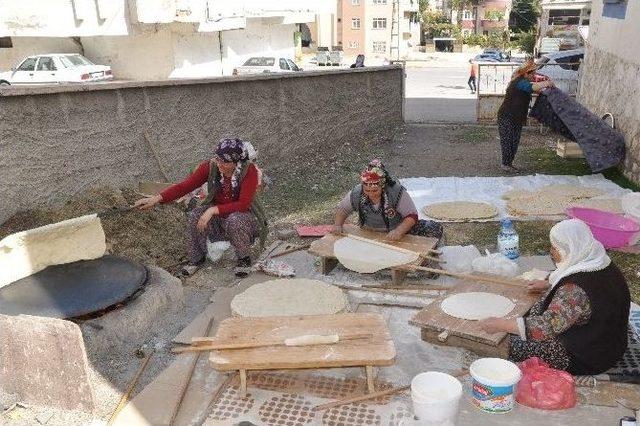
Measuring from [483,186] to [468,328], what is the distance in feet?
16.1

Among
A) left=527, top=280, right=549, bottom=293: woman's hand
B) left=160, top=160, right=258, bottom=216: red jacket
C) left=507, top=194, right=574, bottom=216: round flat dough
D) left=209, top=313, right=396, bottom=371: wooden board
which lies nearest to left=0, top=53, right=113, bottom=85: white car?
left=160, top=160, right=258, bottom=216: red jacket

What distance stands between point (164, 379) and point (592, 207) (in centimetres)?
538

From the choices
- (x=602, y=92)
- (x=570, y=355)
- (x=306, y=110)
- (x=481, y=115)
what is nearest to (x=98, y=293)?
(x=570, y=355)

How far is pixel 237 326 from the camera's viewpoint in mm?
3783

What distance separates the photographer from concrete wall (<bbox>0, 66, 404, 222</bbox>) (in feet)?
19.1

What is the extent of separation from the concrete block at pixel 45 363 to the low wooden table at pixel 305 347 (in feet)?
2.79

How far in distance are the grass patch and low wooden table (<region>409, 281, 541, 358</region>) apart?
7.90 m

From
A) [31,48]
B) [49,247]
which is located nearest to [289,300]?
[49,247]

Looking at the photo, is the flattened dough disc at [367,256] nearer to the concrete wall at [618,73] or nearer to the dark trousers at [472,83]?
the concrete wall at [618,73]

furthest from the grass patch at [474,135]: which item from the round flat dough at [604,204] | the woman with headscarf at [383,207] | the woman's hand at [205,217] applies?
the woman's hand at [205,217]

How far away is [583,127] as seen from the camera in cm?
871

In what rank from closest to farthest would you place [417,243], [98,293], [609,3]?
[98,293] < [417,243] < [609,3]

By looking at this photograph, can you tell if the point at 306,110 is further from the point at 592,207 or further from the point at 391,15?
the point at 391,15

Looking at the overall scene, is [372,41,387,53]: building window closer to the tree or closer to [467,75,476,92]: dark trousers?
the tree
